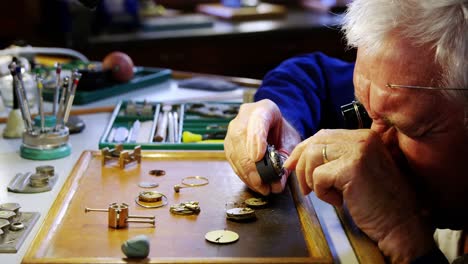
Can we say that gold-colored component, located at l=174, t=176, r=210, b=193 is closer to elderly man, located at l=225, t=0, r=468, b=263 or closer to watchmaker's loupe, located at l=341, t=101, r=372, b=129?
elderly man, located at l=225, t=0, r=468, b=263

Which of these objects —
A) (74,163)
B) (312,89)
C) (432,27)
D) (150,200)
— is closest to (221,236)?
(150,200)

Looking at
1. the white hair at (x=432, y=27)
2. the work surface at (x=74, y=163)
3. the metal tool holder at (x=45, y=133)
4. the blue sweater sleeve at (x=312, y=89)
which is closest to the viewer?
the white hair at (x=432, y=27)

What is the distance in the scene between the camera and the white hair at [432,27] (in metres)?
1.14

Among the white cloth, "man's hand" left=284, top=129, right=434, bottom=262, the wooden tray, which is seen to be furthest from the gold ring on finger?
the white cloth

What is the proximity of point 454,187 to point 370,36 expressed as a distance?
319 millimetres

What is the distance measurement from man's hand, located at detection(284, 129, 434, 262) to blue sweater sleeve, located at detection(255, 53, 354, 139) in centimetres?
52

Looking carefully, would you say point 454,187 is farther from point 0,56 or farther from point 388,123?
point 0,56

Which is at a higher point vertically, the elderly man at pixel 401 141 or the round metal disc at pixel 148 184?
the elderly man at pixel 401 141

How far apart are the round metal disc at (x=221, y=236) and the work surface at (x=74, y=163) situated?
0.18 meters

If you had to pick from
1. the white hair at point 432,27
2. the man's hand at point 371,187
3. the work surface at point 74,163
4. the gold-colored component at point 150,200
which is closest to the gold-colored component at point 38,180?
the work surface at point 74,163

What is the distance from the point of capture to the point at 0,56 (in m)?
2.52

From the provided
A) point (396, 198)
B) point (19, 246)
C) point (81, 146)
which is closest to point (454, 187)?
point (396, 198)

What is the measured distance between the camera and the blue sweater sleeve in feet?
6.23

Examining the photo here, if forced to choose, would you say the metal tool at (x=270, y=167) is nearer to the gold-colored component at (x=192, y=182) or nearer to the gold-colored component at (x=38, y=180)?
the gold-colored component at (x=192, y=182)
